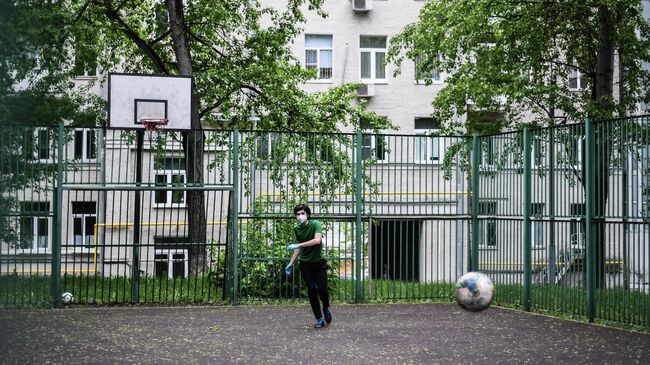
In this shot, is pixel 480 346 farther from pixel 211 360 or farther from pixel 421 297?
pixel 421 297

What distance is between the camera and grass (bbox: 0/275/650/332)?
1377 cm

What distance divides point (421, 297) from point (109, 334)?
7.11 meters

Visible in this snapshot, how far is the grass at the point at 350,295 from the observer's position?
13766 mm

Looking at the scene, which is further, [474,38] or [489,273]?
[474,38]

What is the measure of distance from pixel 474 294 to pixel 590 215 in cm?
521

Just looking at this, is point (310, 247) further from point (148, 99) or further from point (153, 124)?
point (148, 99)

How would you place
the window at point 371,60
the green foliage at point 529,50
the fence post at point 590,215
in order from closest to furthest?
the fence post at point 590,215 → the green foliage at point 529,50 → the window at point 371,60

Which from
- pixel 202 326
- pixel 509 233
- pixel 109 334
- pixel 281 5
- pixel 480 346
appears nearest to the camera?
pixel 480 346

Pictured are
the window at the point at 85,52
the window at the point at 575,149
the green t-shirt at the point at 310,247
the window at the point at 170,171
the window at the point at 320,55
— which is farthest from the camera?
the window at the point at 320,55

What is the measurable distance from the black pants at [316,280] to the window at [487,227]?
4.95m

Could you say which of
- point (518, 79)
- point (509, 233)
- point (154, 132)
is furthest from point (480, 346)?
point (518, 79)

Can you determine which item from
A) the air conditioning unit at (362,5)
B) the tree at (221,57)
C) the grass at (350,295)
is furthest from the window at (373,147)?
the air conditioning unit at (362,5)

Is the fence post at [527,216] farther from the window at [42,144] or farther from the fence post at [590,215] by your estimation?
the window at [42,144]

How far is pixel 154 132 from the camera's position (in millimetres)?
16812
